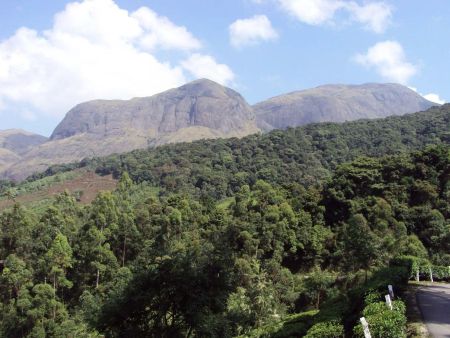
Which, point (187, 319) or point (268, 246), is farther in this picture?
point (268, 246)

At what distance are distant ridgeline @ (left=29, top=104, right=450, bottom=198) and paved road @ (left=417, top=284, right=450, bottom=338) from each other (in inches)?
2798

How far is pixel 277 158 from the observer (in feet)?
353

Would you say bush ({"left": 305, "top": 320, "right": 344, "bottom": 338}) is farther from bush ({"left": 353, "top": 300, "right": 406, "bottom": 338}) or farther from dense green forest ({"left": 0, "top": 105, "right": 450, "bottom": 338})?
dense green forest ({"left": 0, "top": 105, "right": 450, "bottom": 338})

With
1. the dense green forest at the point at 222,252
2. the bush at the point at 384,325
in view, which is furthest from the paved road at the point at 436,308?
the bush at the point at 384,325

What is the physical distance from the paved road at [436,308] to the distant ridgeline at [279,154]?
233 feet

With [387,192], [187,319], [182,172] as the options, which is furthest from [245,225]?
[182,172]

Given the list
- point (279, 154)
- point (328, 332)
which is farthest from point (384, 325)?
point (279, 154)

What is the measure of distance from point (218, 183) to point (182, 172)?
1068cm

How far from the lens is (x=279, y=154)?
4338 inches

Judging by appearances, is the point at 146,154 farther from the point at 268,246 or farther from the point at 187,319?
the point at 187,319

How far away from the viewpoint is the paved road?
12.9 metres

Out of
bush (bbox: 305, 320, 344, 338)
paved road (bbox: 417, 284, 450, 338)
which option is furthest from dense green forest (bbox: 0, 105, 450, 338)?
bush (bbox: 305, 320, 344, 338)

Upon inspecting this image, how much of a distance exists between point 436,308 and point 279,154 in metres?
95.0

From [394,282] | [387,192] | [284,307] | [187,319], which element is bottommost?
[284,307]
